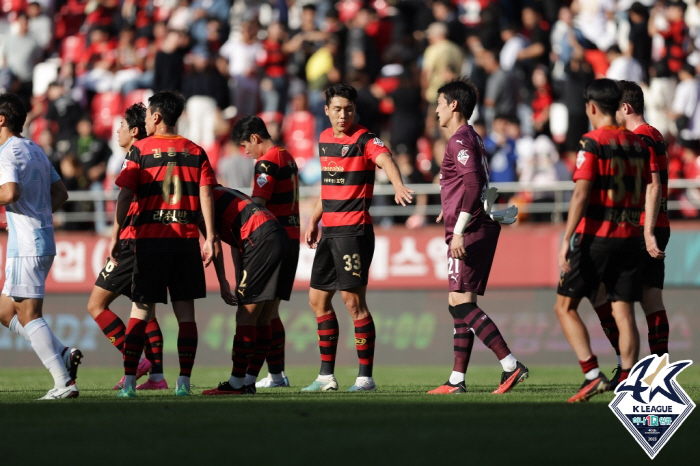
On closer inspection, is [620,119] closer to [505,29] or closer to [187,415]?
[187,415]

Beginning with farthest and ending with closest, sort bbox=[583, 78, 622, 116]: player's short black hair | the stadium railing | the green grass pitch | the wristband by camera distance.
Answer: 1. the stadium railing
2. the wristband
3. bbox=[583, 78, 622, 116]: player's short black hair
4. the green grass pitch

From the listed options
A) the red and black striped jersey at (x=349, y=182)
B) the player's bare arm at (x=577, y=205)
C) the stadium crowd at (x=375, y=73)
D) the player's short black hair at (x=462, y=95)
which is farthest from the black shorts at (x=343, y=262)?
the stadium crowd at (x=375, y=73)

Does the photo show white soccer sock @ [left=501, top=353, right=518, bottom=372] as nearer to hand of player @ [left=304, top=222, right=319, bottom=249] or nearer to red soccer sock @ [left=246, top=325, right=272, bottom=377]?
red soccer sock @ [left=246, top=325, right=272, bottom=377]

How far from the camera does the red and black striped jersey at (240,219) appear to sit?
8688 mm

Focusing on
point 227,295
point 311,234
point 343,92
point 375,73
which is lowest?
point 227,295

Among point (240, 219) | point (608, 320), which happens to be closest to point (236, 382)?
point (240, 219)

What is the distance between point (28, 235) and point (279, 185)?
2.46 meters

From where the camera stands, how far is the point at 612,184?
7312 mm

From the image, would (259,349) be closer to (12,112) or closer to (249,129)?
(249,129)

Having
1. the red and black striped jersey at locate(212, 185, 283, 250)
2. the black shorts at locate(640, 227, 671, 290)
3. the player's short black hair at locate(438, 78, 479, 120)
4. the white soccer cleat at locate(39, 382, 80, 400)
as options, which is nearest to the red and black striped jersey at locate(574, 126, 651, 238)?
the black shorts at locate(640, 227, 671, 290)

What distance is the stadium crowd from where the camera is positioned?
17.5 meters

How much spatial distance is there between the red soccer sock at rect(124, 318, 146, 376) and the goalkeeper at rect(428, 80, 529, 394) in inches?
93.2

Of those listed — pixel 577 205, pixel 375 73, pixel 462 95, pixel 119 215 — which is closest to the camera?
pixel 577 205

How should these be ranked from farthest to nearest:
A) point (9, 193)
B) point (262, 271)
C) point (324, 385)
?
1. point (324, 385)
2. point (262, 271)
3. point (9, 193)
